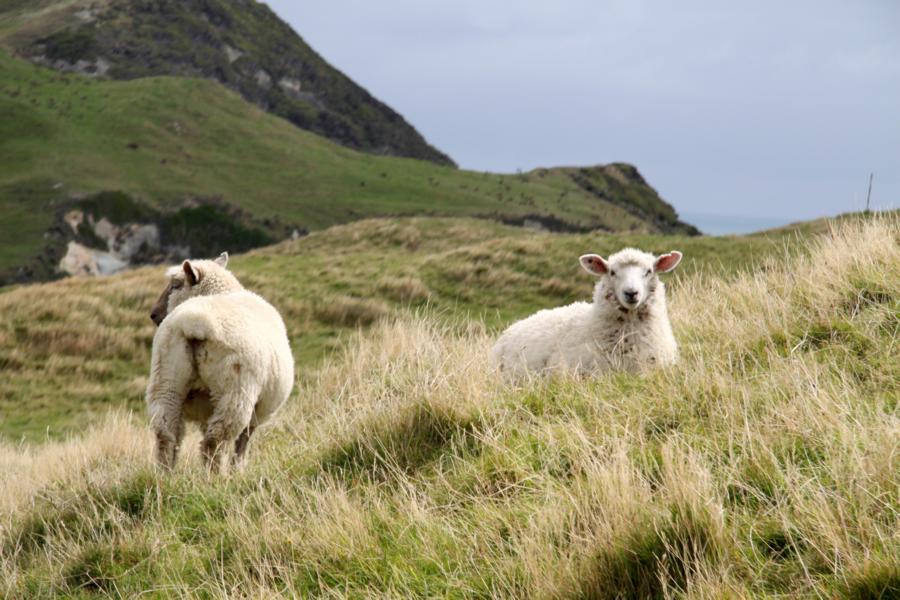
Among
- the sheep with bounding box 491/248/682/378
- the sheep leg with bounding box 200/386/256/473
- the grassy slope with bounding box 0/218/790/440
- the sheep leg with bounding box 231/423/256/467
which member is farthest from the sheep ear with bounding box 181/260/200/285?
the grassy slope with bounding box 0/218/790/440

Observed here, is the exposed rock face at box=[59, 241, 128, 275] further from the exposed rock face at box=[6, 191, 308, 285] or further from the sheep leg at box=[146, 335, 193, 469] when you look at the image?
the sheep leg at box=[146, 335, 193, 469]

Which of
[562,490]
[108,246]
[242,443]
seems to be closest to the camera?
[562,490]

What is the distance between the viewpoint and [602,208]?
93.4m

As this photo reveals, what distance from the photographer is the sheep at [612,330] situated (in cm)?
736

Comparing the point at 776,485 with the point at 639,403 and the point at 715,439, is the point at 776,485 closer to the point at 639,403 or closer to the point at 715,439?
the point at 715,439

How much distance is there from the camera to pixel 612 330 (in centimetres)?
766

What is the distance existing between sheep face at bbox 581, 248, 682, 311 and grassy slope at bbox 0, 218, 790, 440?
315 inches

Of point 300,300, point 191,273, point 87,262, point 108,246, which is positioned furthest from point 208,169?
point 191,273

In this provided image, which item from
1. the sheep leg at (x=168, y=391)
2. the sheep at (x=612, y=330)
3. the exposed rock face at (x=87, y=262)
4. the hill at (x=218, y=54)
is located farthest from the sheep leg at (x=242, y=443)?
the hill at (x=218, y=54)

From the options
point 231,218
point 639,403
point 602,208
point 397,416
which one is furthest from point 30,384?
point 602,208

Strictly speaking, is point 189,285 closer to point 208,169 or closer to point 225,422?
point 225,422

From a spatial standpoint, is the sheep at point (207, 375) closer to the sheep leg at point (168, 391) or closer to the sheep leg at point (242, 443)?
the sheep leg at point (168, 391)

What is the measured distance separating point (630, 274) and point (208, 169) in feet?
267

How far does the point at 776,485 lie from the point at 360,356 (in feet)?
24.2
